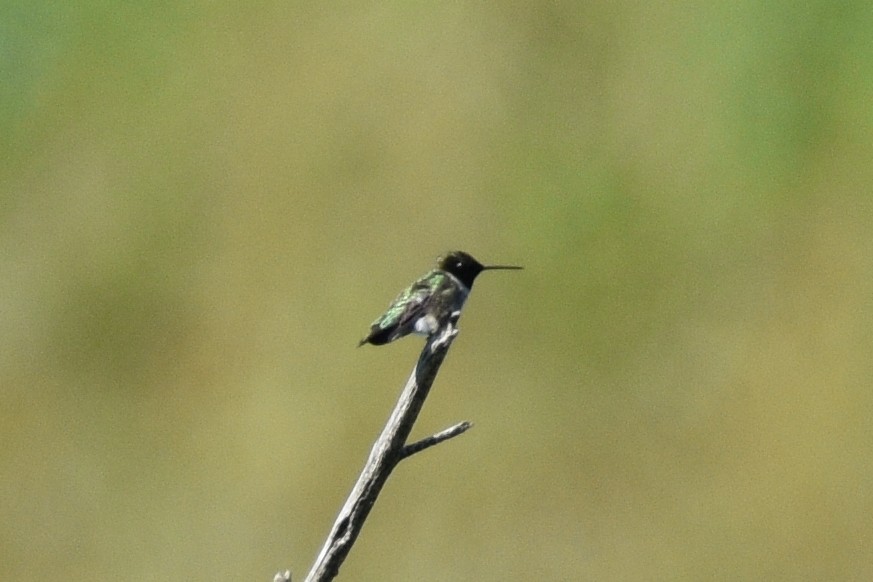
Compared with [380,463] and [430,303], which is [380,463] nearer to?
[380,463]

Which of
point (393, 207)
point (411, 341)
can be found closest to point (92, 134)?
point (393, 207)

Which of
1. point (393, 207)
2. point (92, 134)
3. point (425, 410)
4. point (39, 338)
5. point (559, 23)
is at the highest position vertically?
point (559, 23)

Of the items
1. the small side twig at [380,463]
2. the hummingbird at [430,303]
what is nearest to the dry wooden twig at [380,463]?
the small side twig at [380,463]

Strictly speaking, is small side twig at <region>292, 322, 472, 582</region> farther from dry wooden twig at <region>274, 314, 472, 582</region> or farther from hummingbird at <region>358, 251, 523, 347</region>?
hummingbird at <region>358, 251, 523, 347</region>

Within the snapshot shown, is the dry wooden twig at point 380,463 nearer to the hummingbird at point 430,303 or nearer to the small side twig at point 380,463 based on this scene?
the small side twig at point 380,463

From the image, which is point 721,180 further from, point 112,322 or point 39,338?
point 39,338

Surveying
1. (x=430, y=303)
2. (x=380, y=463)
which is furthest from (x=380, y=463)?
(x=430, y=303)
